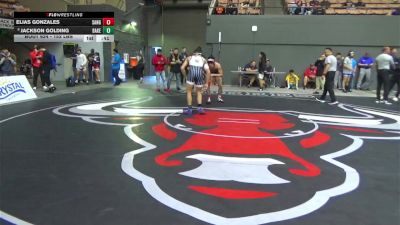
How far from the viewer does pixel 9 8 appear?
21922 mm

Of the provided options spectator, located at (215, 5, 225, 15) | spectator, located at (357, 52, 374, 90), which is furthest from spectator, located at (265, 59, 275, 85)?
spectator, located at (357, 52, 374, 90)

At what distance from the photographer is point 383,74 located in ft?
44.0

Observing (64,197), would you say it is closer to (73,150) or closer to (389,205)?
(73,150)

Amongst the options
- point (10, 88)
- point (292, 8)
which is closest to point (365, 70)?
point (292, 8)

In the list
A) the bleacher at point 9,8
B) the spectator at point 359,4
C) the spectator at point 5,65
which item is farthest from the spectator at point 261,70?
the bleacher at point 9,8

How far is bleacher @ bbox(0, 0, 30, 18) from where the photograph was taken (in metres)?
21.2

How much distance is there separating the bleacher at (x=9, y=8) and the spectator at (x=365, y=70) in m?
17.5

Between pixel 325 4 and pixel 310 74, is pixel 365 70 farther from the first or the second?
pixel 325 4

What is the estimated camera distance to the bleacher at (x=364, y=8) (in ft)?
66.2

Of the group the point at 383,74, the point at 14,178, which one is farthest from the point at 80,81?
the point at 14,178

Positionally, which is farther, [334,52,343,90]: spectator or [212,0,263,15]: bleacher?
[212,0,263,15]: bleacher

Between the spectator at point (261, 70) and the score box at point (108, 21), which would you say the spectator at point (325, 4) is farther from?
the score box at point (108, 21)

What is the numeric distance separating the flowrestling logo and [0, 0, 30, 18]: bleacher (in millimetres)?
9926

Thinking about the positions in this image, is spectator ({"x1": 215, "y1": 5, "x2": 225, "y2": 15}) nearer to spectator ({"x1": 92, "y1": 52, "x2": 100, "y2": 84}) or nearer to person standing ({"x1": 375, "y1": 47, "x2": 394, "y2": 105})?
spectator ({"x1": 92, "y1": 52, "x2": 100, "y2": 84})
